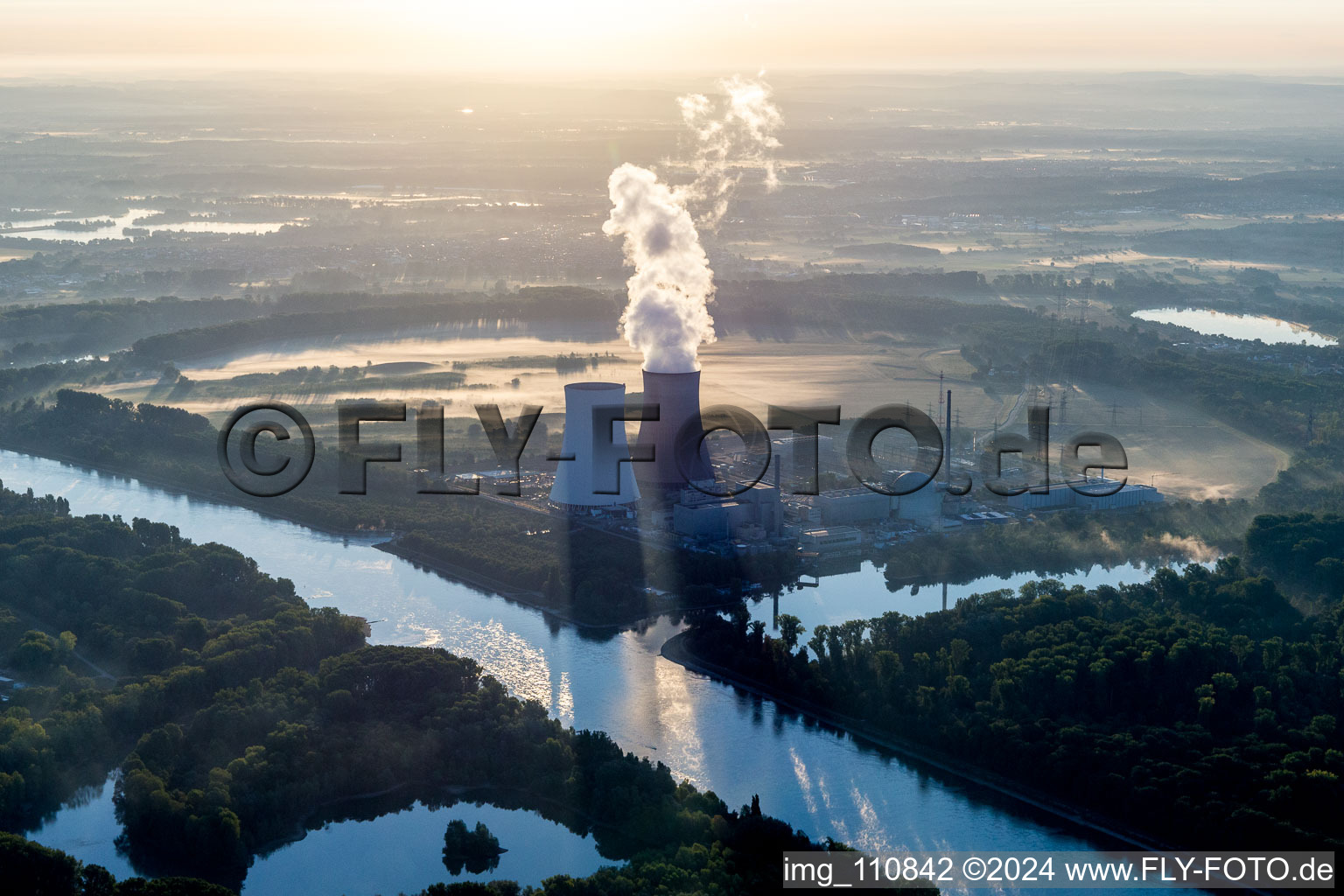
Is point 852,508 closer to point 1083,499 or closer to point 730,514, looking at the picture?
point 730,514

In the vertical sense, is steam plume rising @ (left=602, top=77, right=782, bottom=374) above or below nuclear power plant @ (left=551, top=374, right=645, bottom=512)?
above

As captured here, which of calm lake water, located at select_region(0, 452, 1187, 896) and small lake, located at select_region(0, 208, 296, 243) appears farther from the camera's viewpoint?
small lake, located at select_region(0, 208, 296, 243)

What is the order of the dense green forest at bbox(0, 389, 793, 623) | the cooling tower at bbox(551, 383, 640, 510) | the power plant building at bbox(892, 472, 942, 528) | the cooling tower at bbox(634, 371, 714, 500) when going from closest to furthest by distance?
the dense green forest at bbox(0, 389, 793, 623)
the cooling tower at bbox(551, 383, 640, 510)
the cooling tower at bbox(634, 371, 714, 500)
the power plant building at bbox(892, 472, 942, 528)

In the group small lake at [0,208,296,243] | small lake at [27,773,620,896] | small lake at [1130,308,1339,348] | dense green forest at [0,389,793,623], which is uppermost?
A: small lake at [0,208,296,243]

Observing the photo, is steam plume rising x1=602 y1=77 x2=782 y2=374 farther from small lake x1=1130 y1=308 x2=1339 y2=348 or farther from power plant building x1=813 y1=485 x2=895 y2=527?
small lake x1=1130 y1=308 x2=1339 y2=348

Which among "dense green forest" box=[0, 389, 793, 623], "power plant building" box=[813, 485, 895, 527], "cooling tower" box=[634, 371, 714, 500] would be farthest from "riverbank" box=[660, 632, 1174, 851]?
"power plant building" box=[813, 485, 895, 527]

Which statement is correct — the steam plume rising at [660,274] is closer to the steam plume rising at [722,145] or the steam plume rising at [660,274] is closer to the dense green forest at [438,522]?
the dense green forest at [438,522]

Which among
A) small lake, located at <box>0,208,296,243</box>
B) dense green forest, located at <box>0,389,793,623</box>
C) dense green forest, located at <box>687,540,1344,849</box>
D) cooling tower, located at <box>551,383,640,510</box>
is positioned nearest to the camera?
dense green forest, located at <box>687,540,1344,849</box>

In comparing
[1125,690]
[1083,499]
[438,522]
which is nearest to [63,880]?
[1125,690]

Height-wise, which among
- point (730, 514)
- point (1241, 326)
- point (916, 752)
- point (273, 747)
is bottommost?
point (916, 752)
